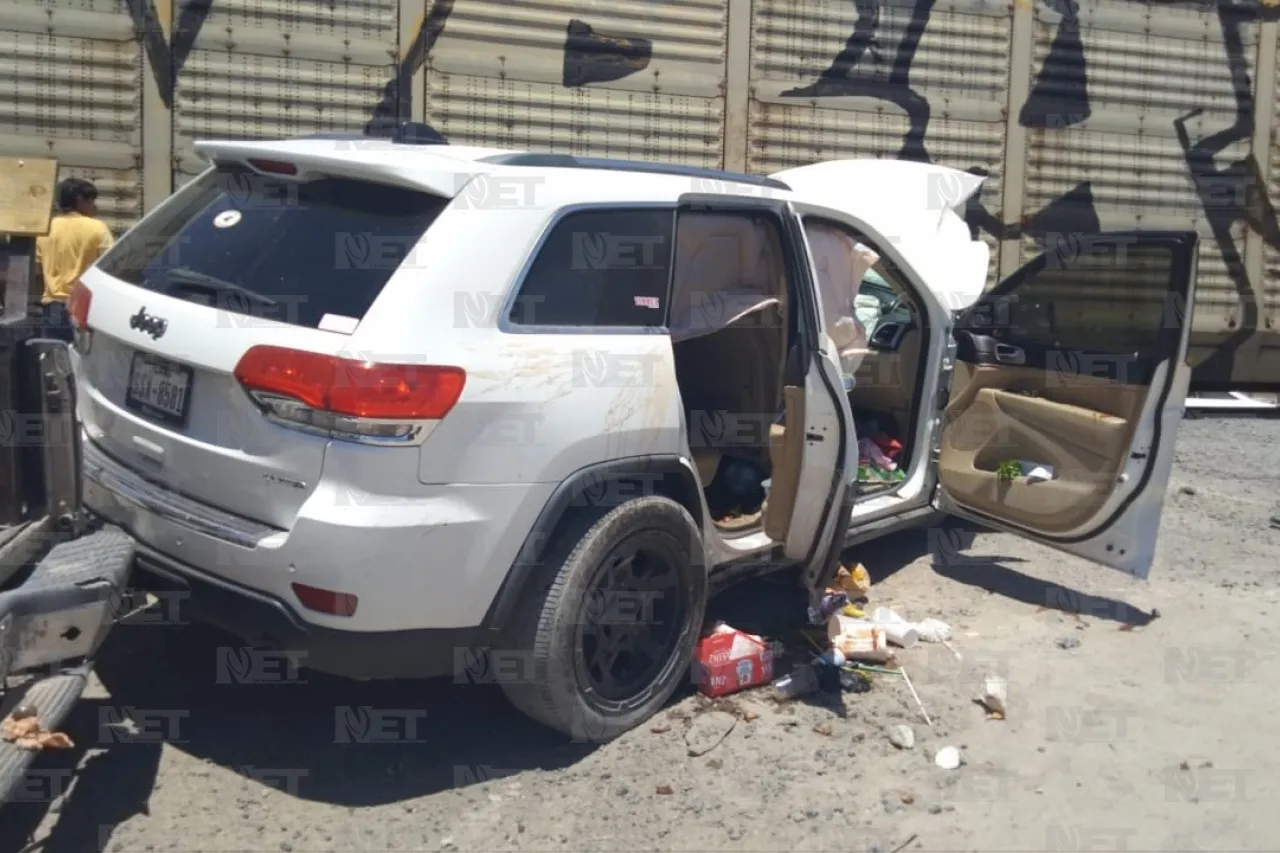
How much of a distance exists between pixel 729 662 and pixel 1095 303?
2.46 meters

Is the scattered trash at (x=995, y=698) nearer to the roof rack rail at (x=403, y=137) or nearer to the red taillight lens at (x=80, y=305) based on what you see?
the roof rack rail at (x=403, y=137)

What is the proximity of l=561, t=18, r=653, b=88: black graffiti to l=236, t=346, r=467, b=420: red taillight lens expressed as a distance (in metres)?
6.23

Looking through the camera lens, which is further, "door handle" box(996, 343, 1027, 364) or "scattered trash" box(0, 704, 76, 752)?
"door handle" box(996, 343, 1027, 364)

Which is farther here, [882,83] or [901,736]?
[882,83]

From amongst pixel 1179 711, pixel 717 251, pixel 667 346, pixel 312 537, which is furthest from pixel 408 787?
pixel 1179 711

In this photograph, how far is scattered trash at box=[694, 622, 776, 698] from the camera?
463 centimetres

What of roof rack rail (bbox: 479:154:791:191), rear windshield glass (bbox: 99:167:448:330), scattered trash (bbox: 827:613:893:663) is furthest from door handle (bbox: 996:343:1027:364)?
rear windshield glass (bbox: 99:167:448:330)

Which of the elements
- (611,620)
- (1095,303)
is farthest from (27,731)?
(1095,303)

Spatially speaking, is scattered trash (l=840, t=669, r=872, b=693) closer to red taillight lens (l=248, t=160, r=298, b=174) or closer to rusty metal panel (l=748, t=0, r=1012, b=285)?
red taillight lens (l=248, t=160, r=298, b=174)

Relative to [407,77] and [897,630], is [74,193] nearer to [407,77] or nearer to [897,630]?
[407,77]

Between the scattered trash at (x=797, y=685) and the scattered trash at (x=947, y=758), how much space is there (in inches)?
21.4

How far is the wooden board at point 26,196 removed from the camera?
19.5 ft

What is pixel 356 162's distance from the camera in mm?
3865

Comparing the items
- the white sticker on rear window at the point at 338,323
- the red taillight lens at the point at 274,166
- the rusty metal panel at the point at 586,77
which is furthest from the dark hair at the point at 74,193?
the white sticker on rear window at the point at 338,323
